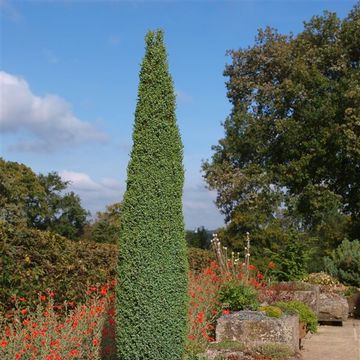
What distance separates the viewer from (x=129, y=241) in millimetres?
5367

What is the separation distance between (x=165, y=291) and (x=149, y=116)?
161 cm

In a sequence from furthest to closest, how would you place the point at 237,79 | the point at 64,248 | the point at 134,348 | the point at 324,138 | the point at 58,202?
the point at 58,202 < the point at 237,79 < the point at 324,138 < the point at 64,248 < the point at 134,348

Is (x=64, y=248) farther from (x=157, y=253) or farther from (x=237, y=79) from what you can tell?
(x=237, y=79)

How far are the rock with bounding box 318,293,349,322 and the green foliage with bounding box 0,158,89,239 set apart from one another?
71.7 feet

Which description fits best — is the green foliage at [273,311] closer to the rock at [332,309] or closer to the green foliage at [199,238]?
the rock at [332,309]

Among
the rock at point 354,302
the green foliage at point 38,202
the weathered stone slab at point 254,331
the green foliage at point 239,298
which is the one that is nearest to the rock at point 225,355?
the weathered stone slab at point 254,331

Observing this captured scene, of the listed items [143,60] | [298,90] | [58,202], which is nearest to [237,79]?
[298,90]

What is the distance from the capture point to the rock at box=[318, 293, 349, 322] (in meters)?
12.1

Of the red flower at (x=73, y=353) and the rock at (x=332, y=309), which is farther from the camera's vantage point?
the rock at (x=332, y=309)

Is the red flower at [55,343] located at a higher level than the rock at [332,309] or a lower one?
lower

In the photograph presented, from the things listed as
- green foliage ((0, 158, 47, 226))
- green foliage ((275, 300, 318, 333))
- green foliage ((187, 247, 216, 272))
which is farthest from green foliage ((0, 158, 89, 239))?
green foliage ((275, 300, 318, 333))

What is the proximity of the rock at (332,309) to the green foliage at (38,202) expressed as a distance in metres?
21.9

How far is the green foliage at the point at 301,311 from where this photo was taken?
28.5 ft

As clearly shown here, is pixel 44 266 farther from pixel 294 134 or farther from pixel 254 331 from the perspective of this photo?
pixel 294 134
